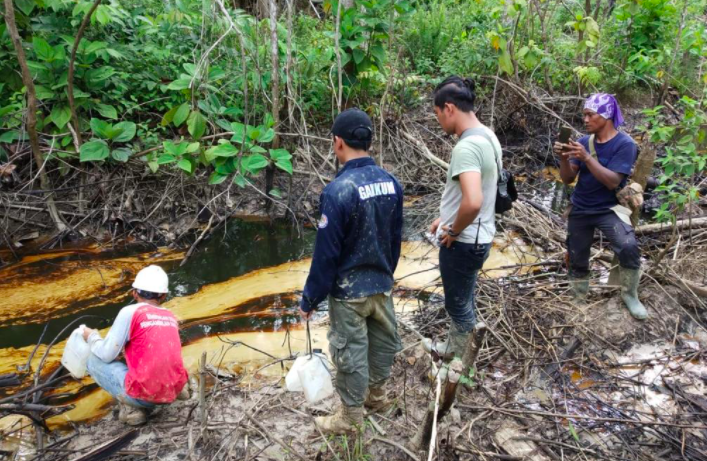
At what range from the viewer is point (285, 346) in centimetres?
394

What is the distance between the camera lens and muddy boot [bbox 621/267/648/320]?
356 cm

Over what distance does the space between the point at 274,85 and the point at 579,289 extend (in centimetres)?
363

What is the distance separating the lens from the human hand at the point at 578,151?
3.21 meters

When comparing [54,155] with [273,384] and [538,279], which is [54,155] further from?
[538,279]

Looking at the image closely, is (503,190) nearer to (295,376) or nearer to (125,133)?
(295,376)

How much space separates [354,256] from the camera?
238cm

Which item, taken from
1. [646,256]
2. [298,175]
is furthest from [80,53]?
[646,256]

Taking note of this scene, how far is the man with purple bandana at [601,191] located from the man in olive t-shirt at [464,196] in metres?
0.99

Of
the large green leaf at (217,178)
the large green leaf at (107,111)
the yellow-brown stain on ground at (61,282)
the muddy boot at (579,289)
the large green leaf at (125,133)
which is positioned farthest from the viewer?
the large green leaf at (107,111)

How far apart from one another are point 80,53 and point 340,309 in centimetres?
483

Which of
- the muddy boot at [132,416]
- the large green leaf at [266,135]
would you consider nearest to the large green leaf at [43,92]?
the large green leaf at [266,135]

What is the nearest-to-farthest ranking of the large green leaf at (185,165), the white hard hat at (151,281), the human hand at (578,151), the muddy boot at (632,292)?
the white hard hat at (151,281) < the human hand at (578,151) < the muddy boot at (632,292) < the large green leaf at (185,165)

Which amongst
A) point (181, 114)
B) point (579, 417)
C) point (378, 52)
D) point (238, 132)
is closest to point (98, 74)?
point (181, 114)

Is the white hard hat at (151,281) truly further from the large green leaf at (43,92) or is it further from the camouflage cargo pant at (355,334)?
the large green leaf at (43,92)
